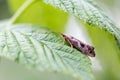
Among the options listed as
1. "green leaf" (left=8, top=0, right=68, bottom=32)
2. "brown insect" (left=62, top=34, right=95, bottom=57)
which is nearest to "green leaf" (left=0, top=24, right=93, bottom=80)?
"brown insect" (left=62, top=34, right=95, bottom=57)

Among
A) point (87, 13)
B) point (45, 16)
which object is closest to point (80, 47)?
point (87, 13)

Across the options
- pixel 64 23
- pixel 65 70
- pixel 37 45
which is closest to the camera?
pixel 65 70

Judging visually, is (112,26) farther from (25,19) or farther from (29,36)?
(25,19)

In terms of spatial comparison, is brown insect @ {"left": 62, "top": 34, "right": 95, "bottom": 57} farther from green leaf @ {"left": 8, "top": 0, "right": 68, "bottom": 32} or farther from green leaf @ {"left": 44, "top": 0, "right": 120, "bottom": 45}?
green leaf @ {"left": 8, "top": 0, "right": 68, "bottom": 32}

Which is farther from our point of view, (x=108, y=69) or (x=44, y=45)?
(x=108, y=69)

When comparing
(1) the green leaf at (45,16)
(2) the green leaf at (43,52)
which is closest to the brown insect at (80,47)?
(2) the green leaf at (43,52)

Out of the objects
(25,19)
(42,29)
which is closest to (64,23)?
(25,19)

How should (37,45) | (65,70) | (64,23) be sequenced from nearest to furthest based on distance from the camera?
1. (65,70)
2. (37,45)
3. (64,23)

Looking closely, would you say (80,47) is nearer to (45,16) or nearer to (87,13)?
(87,13)
